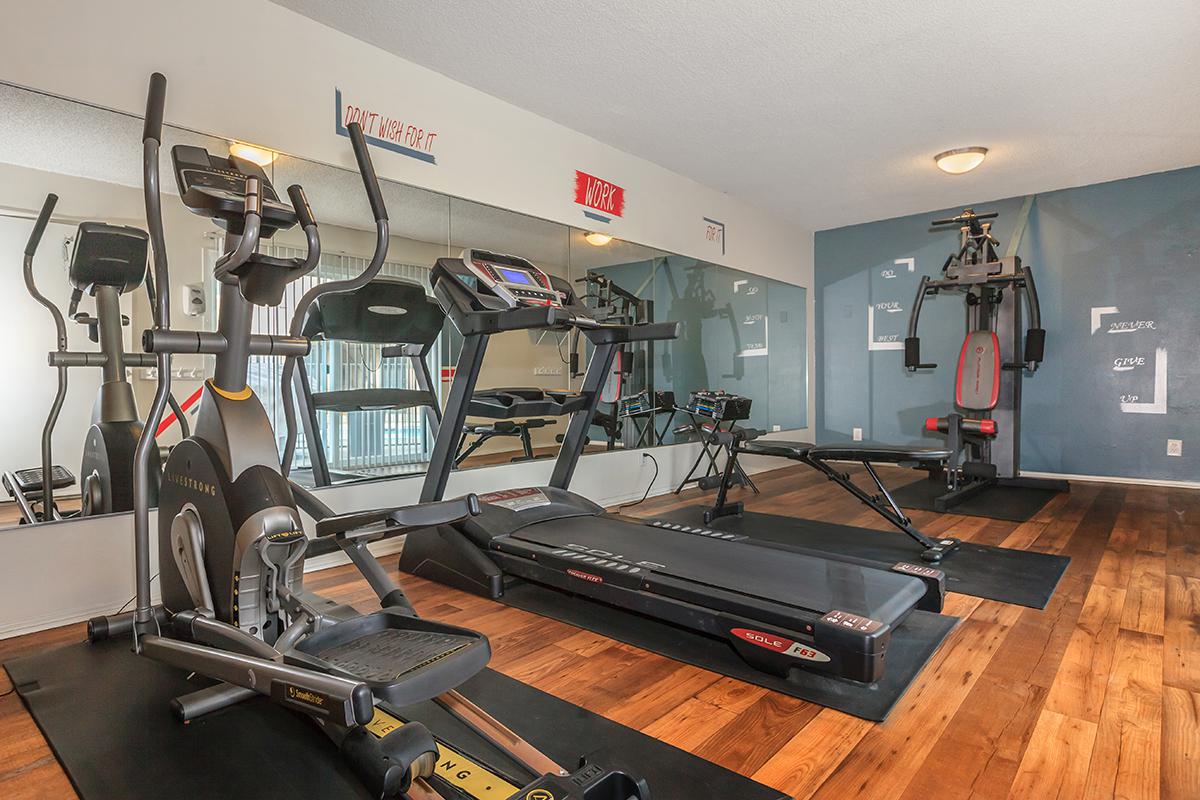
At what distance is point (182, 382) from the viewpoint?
2500mm

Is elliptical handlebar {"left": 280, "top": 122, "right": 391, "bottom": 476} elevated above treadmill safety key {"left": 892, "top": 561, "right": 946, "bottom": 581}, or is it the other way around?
elliptical handlebar {"left": 280, "top": 122, "right": 391, "bottom": 476}

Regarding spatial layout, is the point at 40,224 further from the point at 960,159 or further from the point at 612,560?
the point at 960,159

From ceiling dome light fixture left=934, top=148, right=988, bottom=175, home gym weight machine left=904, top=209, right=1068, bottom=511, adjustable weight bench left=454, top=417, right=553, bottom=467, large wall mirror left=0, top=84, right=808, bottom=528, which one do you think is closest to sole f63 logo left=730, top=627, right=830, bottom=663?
large wall mirror left=0, top=84, right=808, bottom=528

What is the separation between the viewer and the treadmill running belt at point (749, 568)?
1.89 m

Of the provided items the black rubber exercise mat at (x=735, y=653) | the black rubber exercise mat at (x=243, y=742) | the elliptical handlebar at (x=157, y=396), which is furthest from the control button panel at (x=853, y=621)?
the elliptical handlebar at (x=157, y=396)

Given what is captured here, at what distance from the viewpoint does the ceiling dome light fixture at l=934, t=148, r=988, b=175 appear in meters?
4.55

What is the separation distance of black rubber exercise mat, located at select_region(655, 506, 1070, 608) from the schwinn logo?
3193 mm

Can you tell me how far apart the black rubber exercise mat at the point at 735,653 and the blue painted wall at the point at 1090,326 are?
427 cm

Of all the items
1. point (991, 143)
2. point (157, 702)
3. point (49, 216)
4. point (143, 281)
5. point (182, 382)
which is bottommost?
point (157, 702)

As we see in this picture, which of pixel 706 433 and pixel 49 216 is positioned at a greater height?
pixel 49 216

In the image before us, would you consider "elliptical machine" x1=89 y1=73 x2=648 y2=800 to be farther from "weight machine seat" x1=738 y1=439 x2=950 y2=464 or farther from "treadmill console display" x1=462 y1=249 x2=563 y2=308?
"weight machine seat" x1=738 y1=439 x2=950 y2=464

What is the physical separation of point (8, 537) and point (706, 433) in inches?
136

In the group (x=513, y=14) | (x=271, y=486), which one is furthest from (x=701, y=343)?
(x=271, y=486)

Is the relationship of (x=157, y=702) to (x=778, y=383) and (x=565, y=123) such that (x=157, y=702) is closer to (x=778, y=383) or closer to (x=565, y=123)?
(x=565, y=123)
